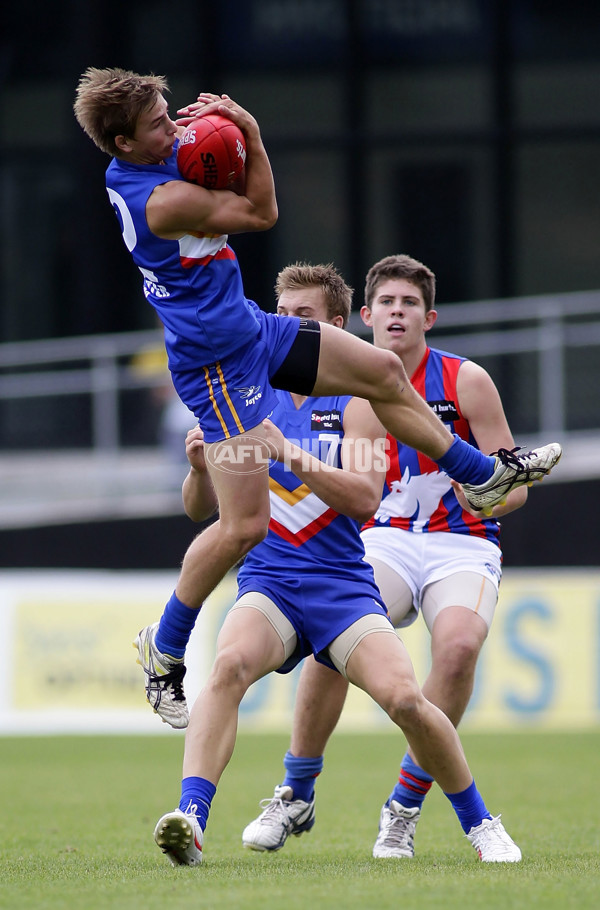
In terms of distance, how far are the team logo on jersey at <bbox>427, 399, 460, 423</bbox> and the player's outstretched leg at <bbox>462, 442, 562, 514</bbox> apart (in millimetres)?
555

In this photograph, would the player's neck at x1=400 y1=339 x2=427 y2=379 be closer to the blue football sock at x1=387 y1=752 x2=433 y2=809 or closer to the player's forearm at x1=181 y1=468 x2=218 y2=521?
the player's forearm at x1=181 y1=468 x2=218 y2=521

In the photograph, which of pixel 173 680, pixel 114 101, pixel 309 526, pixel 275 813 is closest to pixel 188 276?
pixel 114 101

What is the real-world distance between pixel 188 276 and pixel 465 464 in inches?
53.9

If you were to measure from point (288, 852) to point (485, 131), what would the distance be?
13.7 meters

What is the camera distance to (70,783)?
884cm

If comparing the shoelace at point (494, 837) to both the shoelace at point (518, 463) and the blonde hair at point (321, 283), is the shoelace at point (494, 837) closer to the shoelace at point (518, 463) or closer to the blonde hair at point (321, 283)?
the shoelace at point (518, 463)

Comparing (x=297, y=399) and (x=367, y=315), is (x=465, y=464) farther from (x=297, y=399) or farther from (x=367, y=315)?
(x=367, y=315)

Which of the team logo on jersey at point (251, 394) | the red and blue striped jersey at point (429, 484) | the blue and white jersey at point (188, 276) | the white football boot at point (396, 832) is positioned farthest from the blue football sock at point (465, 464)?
the white football boot at point (396, 832)

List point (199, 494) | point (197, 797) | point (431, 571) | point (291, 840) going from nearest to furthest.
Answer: point (197, 797) < point (199, 494) < point (431, 571) < point (291, 840)

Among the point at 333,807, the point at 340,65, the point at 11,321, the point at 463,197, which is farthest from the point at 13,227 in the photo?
the point at 333,807

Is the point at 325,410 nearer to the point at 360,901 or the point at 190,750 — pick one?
the point at 190,750

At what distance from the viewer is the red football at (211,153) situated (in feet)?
16.4

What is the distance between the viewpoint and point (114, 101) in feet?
16.3

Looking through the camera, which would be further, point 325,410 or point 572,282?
point 572,282
